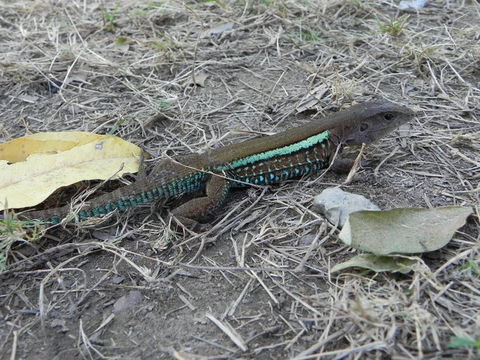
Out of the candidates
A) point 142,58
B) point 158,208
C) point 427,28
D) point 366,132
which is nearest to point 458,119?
point 366,132

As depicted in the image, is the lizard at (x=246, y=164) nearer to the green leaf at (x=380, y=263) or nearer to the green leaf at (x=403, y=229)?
the green leaf at (x=403, y=229)

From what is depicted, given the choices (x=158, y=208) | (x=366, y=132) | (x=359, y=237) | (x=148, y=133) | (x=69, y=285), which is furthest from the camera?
(x=148, y=133)

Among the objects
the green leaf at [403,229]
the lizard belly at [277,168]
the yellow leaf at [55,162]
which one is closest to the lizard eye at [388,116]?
the lizard belly at [277,168]

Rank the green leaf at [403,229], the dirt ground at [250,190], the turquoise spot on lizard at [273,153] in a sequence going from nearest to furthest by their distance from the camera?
1. the dirt ground at [250,190]
2. the green leaf at [403,229]
3. the turquoise spot on lizard at [273,153]

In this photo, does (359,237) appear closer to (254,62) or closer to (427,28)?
(254,62)

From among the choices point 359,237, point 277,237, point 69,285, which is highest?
point 359,237

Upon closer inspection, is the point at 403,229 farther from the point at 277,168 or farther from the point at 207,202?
the point at 207,202
